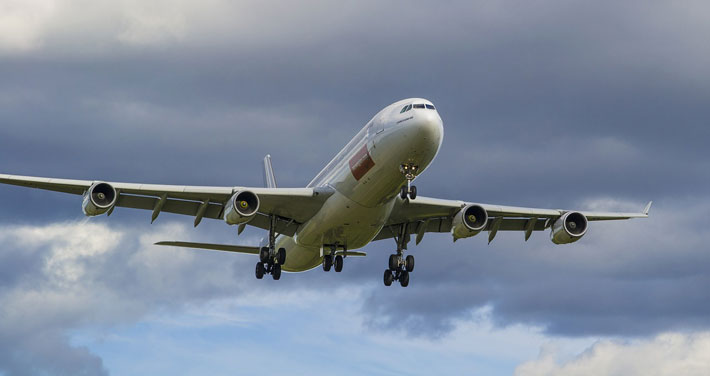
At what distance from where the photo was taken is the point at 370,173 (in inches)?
1780

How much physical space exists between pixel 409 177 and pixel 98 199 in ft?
44.2

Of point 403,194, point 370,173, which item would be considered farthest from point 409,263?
point 403,194

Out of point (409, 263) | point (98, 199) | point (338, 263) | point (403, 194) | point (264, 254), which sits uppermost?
point (409, 263)

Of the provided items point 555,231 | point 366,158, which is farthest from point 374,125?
point 555,231

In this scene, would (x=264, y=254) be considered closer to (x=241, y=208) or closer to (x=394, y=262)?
(x=241, y=208)

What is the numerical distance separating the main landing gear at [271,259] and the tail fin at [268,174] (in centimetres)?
1687

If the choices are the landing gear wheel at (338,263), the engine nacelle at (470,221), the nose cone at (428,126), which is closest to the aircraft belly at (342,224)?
the landing gear wheel at (338,263)

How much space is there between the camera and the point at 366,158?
4538 centimetres

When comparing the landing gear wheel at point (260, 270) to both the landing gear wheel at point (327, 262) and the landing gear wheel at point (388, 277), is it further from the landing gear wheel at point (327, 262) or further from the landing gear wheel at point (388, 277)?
the landing gear wheel at point (388, 277)

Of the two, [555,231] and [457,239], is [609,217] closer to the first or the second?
[555,231]

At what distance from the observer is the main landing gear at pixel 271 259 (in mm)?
52125

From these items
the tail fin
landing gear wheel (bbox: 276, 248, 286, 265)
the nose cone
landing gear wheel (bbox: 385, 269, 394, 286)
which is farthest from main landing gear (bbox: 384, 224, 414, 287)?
the tail fin

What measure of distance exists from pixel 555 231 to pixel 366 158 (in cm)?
1269

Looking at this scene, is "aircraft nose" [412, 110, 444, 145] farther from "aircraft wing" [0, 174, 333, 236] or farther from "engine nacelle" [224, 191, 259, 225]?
"engine nacelle" [224, 191, 259, 225]
